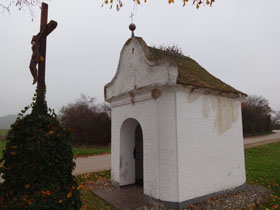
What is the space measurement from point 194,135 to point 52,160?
3341mm

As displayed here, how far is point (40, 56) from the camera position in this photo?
151 inches

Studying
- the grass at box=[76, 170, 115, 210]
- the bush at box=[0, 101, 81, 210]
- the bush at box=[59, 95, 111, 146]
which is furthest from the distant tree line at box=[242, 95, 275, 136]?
the bush at box=[0, 101, 81, 210]

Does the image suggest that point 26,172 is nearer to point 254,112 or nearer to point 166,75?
point 166,75

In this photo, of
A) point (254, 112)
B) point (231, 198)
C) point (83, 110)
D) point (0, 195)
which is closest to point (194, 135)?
point (231, 198)

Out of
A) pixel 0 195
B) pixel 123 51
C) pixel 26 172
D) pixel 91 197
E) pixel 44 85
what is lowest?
pixel 91 197

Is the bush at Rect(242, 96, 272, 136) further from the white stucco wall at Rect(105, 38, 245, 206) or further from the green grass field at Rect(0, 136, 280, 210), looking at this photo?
the white stucco wall at Rect(105, 38, 245, 206)

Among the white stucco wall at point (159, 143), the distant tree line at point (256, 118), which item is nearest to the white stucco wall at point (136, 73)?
the white stucco wall at point (159, 143)

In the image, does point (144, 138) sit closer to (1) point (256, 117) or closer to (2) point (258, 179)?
(2) point (258, 179)

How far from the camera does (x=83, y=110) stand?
1911cm

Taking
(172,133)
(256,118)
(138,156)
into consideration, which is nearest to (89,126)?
(138,156)

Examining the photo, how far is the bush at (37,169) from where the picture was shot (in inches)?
120

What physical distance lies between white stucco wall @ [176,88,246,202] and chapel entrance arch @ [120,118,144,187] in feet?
6.50

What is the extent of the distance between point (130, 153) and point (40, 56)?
13.2 feet

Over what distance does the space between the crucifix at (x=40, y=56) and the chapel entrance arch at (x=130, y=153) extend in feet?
10.3
